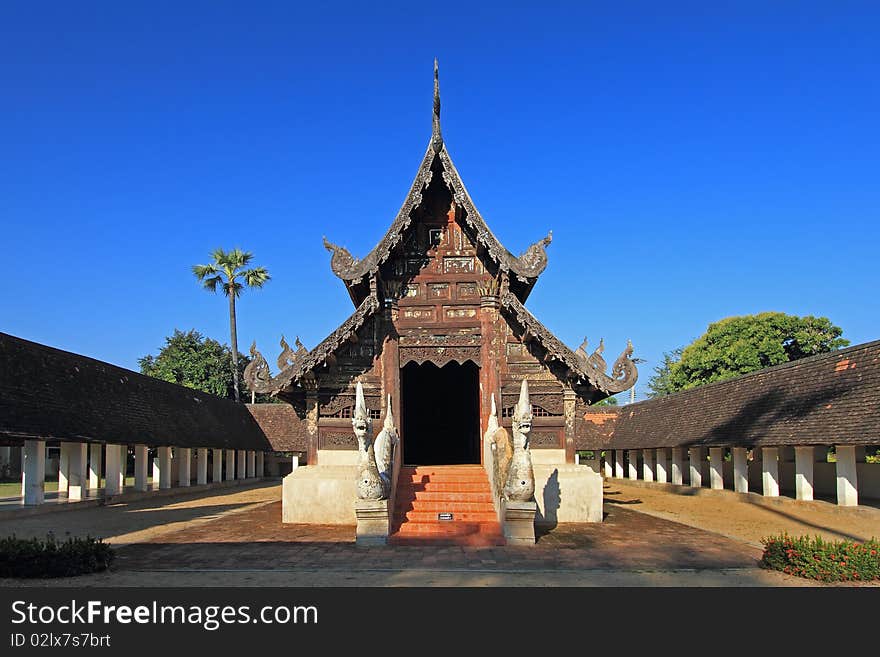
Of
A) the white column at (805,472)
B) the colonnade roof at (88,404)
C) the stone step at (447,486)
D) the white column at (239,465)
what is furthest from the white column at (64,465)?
Answer: the white column at (805,472)

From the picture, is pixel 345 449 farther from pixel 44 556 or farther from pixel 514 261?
pixel 44 556

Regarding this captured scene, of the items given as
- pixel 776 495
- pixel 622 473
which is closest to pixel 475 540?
pixel 776 495

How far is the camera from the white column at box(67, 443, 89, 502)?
19.1 metres

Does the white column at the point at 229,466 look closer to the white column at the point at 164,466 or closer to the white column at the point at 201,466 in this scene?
the white column at the point at 201,466

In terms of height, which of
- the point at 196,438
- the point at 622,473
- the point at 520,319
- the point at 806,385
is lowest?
the point at 622,473

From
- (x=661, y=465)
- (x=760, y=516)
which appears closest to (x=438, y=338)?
(x=760, y=516)

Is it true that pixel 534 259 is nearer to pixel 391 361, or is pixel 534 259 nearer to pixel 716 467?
pixel 391 361

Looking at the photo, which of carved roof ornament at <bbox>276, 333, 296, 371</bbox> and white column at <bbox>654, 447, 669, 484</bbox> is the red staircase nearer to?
carved roof ornament at <bbox>276, 333, 296, 371</bbox>

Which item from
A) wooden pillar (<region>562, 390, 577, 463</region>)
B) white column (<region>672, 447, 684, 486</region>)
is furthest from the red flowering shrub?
white column (<region>672, 447, 684, 486</region>)

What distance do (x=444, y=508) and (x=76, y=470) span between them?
40.2 ft

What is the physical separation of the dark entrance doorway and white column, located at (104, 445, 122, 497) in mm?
8616

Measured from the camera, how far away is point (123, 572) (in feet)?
28.6
